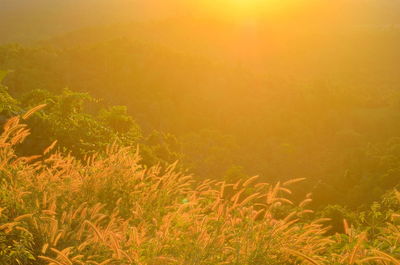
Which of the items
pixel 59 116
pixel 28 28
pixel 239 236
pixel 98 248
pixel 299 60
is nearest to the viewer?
pixel 98 248

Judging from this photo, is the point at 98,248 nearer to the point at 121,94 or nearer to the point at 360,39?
the point at 121,94

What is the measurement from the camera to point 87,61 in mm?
46938

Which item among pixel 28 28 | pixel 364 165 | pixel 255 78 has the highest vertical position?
pixel 28 28

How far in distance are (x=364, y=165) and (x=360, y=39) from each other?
181ft

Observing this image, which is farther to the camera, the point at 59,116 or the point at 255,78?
the point at 255,78

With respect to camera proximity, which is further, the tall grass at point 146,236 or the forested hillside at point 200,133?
the forested hillside at point 200,133

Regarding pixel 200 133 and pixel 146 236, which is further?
pixel 200 133

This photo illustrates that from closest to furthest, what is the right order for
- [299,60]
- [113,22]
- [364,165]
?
1. [364,165]
2. [299,60]
3. [113,22]

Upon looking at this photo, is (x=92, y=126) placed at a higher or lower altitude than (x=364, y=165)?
higher

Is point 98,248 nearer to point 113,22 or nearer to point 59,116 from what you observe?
point 59,116

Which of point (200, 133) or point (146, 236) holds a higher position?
point (146, 236)

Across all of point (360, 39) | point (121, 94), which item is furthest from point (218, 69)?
point (360, 39)

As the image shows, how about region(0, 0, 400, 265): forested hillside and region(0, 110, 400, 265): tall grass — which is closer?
region(0, 110, 400, 265): tall grass

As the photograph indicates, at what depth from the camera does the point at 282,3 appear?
88.2 metres
